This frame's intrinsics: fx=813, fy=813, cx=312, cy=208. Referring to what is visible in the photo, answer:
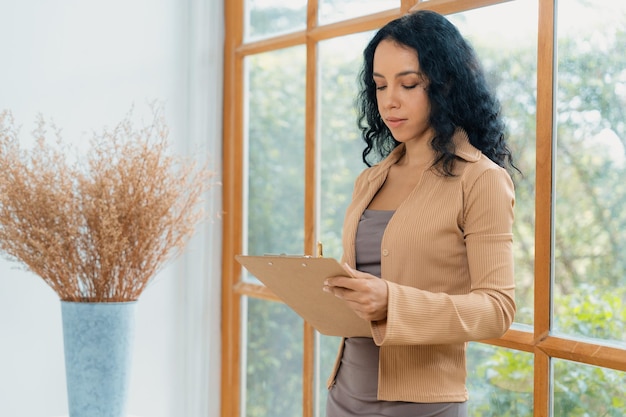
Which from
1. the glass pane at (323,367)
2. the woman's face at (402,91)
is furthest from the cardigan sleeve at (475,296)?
the glass pane at (323,367)

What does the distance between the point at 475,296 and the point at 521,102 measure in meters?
0.87

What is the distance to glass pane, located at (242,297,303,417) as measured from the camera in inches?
126

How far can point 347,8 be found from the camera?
2.96m

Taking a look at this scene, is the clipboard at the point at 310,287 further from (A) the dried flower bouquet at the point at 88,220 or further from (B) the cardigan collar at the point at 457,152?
(A) the dried flower bouquet at the point at 88,220

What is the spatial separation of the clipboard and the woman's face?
41 cm

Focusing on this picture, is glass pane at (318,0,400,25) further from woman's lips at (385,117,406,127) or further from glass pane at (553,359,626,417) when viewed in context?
glass pane at (553,359,626,417)

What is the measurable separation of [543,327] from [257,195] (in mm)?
1551

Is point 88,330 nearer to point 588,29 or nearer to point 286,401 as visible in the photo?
point 286,401

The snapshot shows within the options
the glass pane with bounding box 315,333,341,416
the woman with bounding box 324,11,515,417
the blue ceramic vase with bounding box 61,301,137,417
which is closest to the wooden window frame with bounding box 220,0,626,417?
the glass pane with bounding box 315,333,341,416

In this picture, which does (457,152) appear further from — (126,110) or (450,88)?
(126,110)

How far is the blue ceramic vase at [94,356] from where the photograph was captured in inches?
103

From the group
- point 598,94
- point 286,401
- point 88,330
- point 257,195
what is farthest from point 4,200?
A: point 598,94

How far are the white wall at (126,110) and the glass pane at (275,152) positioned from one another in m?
0.16

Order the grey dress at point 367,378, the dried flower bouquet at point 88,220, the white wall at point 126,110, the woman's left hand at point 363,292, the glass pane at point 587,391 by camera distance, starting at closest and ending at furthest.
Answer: the woman's left hand at point 363,292 → the grey dress at point 367,378 → the glass pane at point 587,391 → the dried flower bouquet at point 88,220 → the white wall at point 126,110
